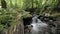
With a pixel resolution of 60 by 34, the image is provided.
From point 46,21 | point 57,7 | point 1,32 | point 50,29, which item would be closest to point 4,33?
point 1,32

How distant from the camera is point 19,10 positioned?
788 cm

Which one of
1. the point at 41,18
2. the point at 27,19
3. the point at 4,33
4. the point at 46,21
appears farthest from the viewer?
the point at 41,18

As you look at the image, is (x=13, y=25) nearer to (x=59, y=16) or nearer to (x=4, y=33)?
(x=4, y=33)

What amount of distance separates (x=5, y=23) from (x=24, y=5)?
6.99 meters

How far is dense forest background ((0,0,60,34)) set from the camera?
4.53 m

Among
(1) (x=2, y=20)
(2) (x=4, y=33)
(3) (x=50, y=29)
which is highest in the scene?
(1) (x=2, y=20)

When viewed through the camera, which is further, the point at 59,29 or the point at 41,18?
the point at 41,18

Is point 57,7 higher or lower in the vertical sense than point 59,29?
higher

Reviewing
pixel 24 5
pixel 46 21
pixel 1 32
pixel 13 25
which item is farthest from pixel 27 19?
pixel 24 5

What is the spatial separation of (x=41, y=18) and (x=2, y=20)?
4155mm

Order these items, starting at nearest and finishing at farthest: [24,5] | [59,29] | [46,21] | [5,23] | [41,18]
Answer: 1. [5,23]
2. [59,29]
3. [46,21]
4. [41,18]
5. [24,5]

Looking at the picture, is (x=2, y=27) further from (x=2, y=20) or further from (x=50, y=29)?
(x=50, y=29)

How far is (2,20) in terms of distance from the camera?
4.57 m

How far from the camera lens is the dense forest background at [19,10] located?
14.9ft
